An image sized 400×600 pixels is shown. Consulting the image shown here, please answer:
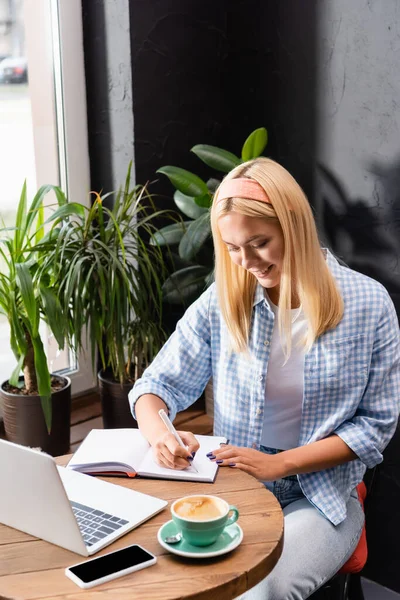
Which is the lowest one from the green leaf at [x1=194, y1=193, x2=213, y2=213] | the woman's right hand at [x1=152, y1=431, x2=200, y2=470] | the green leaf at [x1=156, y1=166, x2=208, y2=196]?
the woman's right hand at [x1=152, y1=431, x2=200, y2=470]

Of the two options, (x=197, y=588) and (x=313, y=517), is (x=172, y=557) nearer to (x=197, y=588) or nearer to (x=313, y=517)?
(x=197, y=588)

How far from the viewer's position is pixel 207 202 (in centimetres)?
229

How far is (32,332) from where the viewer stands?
2.19m

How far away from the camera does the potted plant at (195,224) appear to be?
2.24 meters

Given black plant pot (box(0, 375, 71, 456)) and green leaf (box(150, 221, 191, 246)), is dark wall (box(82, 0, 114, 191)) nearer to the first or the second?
green leaf (box(150, 221, 191, 246))

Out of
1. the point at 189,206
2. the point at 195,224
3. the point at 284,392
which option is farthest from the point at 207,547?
the point at 189,206

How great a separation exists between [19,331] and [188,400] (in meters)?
0.68

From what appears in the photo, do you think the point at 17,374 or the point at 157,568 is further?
the point at 17,374

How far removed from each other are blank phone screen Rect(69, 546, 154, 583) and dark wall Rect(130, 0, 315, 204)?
150 centimetres

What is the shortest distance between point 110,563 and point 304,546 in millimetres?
488

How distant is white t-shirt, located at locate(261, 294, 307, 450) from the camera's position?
5.42 ft

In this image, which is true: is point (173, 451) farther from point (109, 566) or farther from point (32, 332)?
point (32, 332)

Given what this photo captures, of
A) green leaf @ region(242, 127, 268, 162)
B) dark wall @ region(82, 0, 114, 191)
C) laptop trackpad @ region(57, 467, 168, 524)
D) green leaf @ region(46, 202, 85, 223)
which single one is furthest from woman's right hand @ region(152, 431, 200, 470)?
dark wall @ region(82, 0, 114, 191)

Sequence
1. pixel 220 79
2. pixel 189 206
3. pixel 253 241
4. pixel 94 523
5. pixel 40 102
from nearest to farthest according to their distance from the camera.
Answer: pixel 94 523
pixel 253 241
pixel 189 206
pixel 40 102
pixel 220 79
